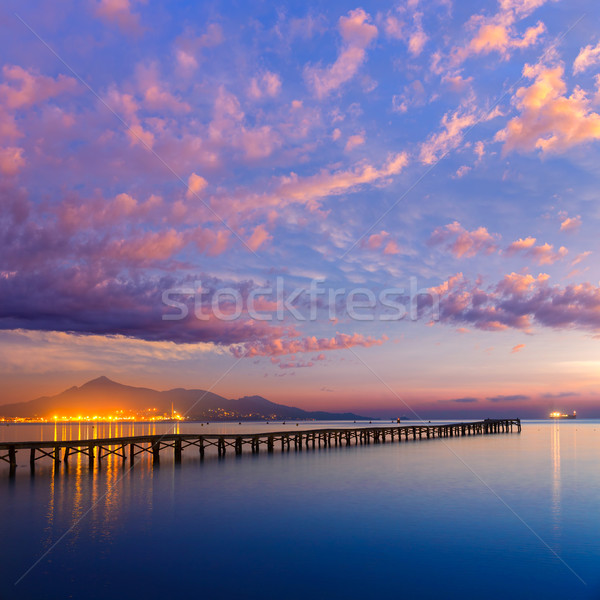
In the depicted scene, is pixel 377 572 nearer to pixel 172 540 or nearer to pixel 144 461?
pixel 172 540

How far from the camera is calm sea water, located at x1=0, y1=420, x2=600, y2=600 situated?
14.5 metres

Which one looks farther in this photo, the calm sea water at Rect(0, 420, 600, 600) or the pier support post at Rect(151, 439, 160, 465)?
the pier support post at Rect(151, 439, 160, 465)

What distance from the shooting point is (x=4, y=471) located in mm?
40562

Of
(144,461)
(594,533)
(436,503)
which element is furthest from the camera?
(144,461)

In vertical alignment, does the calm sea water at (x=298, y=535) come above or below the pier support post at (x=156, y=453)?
above

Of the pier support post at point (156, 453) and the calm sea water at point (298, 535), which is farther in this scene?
the pier support post at point (156, 453)

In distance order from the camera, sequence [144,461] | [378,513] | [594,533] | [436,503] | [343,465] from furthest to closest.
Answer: [144,461] → [343,465] → [436,503] → [378,513] → [594,533]

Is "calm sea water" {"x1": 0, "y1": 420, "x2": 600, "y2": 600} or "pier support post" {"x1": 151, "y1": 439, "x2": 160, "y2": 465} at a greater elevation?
"calm sea water" {"x1": 0, "y1": 420, "x2": 600, "y2": 600}

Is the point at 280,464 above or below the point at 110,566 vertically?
below

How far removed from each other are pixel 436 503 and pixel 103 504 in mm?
16715

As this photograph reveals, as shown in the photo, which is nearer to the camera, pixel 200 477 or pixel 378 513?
pixel 378 513

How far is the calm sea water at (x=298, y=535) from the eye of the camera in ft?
47.5

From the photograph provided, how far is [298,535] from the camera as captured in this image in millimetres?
20031

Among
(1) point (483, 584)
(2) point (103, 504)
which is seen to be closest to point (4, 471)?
(2) point (103, 504)
